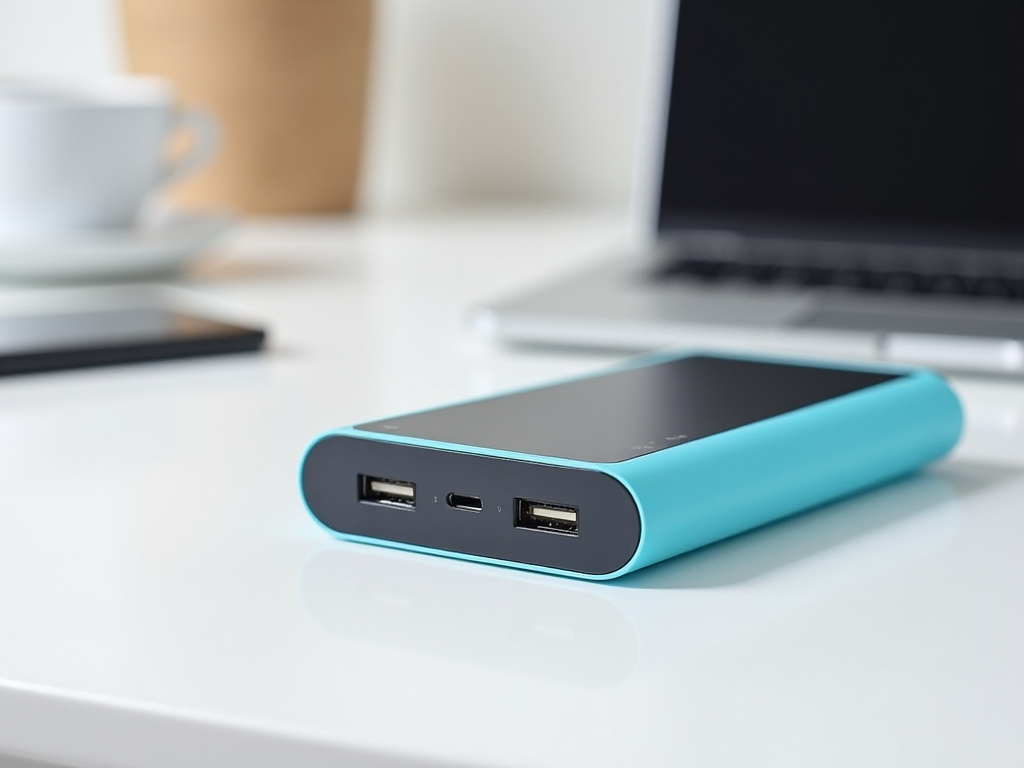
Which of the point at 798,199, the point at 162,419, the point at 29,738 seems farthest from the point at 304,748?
the point at 798,199

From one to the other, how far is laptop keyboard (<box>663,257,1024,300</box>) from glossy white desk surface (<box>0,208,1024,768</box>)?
230mm

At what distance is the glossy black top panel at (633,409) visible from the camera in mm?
418

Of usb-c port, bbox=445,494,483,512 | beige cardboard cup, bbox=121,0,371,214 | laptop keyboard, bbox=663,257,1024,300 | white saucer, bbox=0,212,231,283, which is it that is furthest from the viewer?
beige cardboard cup, bbox=121,0,371,214

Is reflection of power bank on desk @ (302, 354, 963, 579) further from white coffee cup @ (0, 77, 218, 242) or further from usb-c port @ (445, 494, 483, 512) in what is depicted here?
white coffee cup @ (0, 77, 218, 242)

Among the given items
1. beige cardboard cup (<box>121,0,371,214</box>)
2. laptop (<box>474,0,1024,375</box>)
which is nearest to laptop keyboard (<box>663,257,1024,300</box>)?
laptop (<box>474,0,1024,375</box>)

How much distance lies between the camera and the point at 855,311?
2.50ft

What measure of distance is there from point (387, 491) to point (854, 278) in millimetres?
499

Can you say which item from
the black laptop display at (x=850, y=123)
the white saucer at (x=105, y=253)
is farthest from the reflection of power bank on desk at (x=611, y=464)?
the white saucer at (x=105, y=253)

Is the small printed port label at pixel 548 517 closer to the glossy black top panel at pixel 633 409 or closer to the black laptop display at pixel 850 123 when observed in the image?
the glossy black top panel at pixel 633 409

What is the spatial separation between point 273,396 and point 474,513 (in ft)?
0.87

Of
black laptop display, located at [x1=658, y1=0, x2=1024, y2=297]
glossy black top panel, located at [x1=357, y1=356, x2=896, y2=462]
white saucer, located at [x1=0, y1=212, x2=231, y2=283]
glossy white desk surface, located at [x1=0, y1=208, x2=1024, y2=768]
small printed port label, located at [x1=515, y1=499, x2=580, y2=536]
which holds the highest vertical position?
black laptop display, located at [x1=658, y1=0, x2=1024, y2=297]

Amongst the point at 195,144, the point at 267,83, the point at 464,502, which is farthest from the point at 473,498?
the point at 267,83

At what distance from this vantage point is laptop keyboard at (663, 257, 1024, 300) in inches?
32.2

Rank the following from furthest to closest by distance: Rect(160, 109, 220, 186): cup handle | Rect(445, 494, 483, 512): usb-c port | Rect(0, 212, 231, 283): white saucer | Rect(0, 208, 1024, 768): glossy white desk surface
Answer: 1. Rect(160, 109, 220, 186): cup handle
2. Rect(0, 212, 231, 283): white saucer
3. Rect(445, 494, 483, 512): usb-c port
4. Rect(0, 208, 1024, 768): glossy white desk surface
